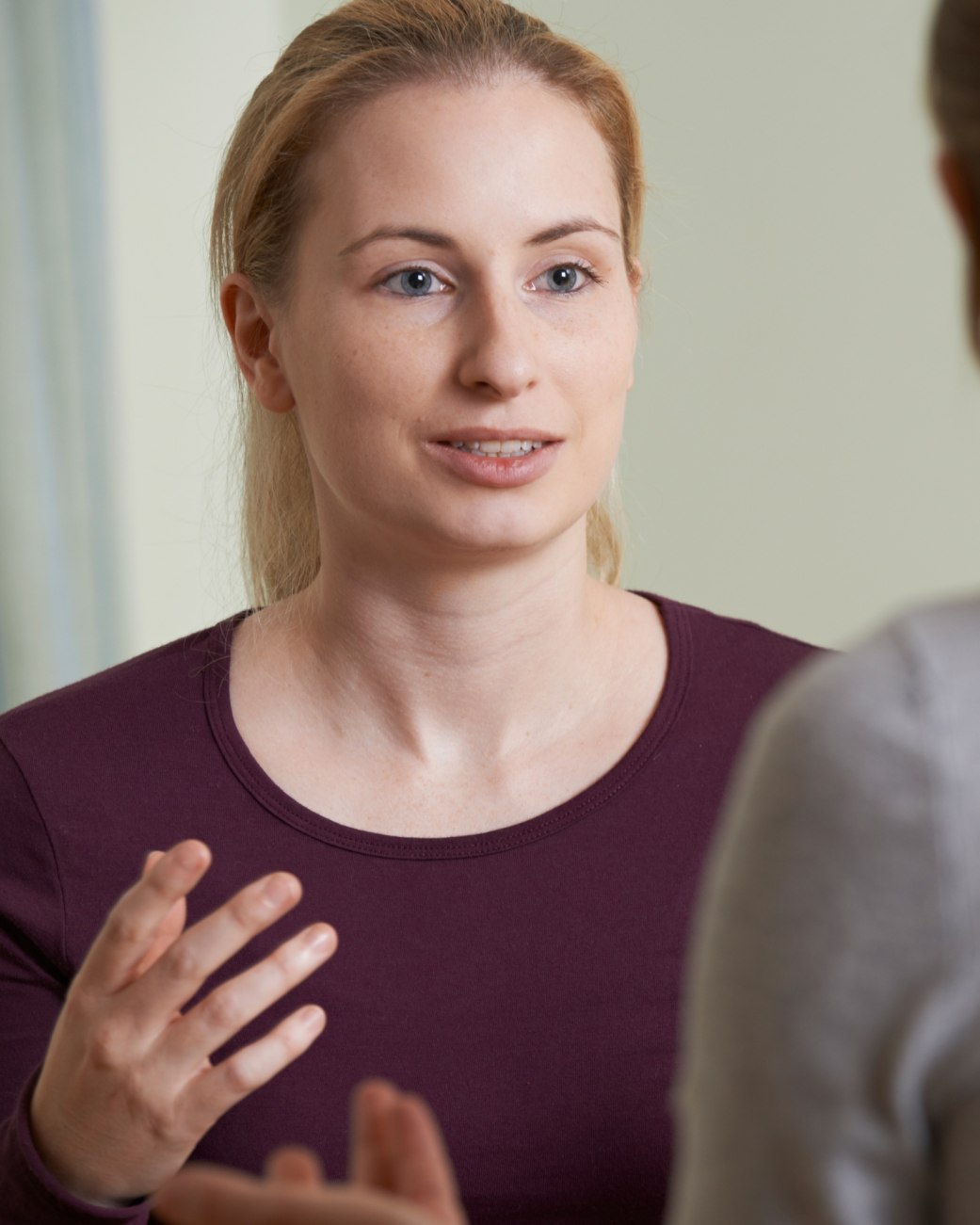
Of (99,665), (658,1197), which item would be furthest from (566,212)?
(99,665)

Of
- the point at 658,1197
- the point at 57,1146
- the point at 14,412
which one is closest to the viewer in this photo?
the point at 57,1146

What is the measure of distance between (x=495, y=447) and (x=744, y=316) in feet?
5.51

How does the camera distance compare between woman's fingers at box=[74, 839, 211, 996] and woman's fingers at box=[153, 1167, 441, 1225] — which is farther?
woman's fingers at box=[74, 839, 211, 996]

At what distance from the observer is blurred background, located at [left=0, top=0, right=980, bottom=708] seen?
8.68 ft

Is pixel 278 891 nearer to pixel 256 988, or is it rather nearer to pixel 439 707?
pixel 256 988

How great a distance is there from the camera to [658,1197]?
1281 mm

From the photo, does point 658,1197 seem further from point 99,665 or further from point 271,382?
point 99,665

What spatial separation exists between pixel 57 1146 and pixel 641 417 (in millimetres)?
2126

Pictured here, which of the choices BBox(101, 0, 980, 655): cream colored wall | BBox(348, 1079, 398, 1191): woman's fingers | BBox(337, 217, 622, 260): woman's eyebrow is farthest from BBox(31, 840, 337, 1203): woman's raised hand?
BBox(101, 0, 980, 655): cream colored wall

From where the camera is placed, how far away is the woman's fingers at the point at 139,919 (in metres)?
0.97

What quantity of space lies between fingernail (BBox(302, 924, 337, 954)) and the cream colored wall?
5.25 feet

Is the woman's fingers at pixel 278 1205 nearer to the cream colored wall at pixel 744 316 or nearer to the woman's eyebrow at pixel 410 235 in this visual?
the woman's eyebrow at pixel 410 235

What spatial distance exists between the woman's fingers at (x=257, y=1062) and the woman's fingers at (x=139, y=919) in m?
0.09

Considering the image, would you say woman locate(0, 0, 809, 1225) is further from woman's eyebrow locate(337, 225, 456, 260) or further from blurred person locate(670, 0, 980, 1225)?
blurred person locate(670, 0, 980, 1225)
